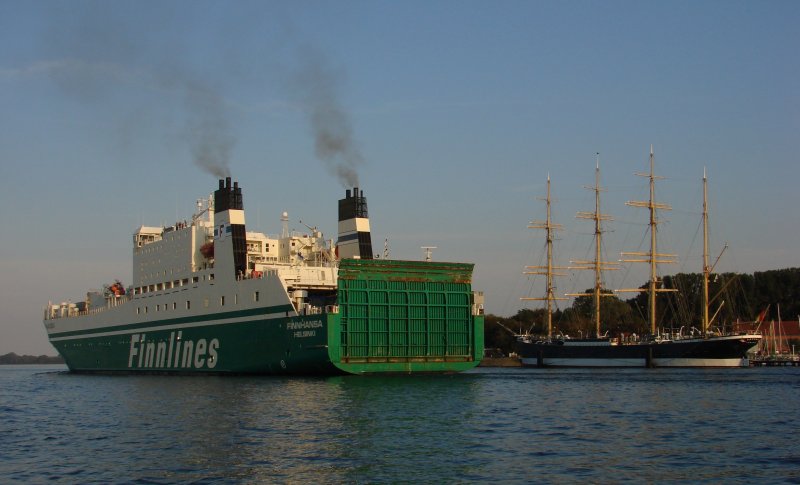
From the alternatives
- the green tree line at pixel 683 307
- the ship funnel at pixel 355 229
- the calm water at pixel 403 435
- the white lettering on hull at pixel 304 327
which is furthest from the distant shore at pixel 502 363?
the calm water at pixel 403 435

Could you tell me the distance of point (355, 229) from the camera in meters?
60.9

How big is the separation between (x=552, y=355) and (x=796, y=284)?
4487 centimetres

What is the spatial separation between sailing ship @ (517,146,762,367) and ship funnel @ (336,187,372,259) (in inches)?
1630

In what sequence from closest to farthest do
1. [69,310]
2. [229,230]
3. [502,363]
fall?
1. [229,230]
2. [69,310]
3. [502,363]

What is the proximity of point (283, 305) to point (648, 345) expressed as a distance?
49.7 metres

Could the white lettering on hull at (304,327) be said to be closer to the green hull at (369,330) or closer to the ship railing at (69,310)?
the green hull at (369,330)

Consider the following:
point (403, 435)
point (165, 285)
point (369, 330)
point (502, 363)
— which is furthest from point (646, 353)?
point (403, 435)

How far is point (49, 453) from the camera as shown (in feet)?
82.7

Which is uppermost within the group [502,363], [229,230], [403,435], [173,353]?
[229,230]

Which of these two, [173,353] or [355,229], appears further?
[173,353]

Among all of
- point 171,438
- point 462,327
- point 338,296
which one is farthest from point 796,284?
point 171,438

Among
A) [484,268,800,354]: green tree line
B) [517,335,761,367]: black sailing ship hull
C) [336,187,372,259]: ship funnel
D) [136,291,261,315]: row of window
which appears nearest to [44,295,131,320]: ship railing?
[136,291,261,315]: row of window

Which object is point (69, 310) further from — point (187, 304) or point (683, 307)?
point (683, 307)

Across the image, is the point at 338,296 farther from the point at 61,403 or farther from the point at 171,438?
the point at 171,438
